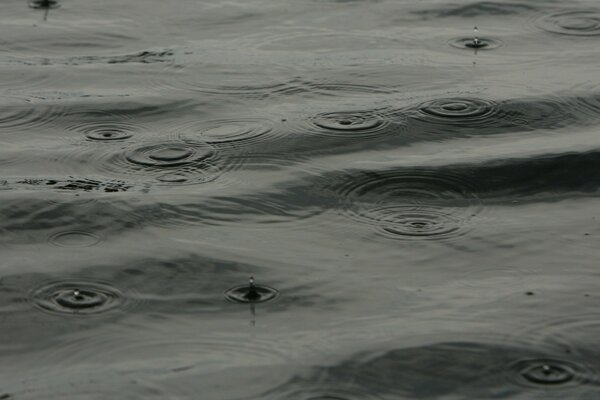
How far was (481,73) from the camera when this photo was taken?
6.05 metres

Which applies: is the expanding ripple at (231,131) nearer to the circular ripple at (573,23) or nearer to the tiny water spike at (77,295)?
the tiny water spike at (77,295)

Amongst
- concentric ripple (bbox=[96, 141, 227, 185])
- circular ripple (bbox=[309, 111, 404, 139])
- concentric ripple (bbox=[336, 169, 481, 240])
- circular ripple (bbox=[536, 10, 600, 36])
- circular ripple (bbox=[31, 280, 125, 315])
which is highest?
circular ripple (bbox=[536, 10, 600, 36])

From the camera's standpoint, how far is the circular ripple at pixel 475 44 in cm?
648

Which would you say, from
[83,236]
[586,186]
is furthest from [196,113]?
[586,186]

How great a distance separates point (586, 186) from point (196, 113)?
5.43 feet

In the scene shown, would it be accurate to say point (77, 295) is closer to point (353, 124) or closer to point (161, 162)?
point (161, 162)

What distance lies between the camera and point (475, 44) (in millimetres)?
6516

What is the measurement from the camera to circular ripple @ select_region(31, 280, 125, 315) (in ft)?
12.8

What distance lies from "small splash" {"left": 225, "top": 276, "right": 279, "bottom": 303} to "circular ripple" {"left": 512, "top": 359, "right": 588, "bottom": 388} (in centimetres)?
82

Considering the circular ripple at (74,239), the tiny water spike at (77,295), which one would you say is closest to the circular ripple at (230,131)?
the circular ripple at (74,239)

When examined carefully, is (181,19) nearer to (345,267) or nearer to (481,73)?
(481,73)

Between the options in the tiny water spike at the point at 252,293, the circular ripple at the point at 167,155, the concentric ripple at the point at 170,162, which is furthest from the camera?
the circular ripple at the point at 167,155

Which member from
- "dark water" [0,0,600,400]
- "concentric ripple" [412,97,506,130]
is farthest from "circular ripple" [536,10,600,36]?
"concentric ripple" [412,97,506,130]

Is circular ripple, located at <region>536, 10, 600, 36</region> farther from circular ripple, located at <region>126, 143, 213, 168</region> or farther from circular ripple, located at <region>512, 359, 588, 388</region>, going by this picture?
circular ripple, located at <region>512, 359, 588, 388</region>
